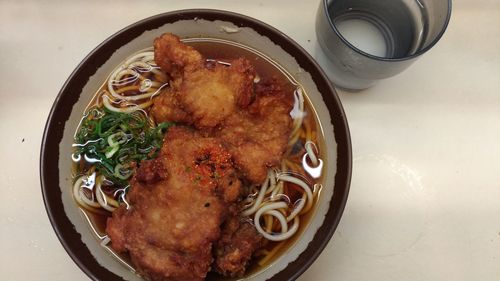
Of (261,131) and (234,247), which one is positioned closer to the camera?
(234,247)

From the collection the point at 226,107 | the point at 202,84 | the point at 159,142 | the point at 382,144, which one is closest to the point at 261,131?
the point at 226,107

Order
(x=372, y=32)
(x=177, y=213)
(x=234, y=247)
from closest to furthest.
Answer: (x=177, y=213) → (x=234, y=247) → (x=372, y=32)

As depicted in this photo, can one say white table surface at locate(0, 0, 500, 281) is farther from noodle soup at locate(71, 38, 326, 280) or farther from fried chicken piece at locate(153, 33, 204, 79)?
fried chicken piece at locate(153, 33, 204, 79)

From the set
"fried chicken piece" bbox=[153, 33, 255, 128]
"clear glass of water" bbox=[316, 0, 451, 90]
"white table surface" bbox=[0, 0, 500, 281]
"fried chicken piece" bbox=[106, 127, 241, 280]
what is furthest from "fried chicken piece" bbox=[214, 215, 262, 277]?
"clear glass of water" bbox=[316, 0, 451, 90]

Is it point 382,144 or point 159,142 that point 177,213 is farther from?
point 382,144

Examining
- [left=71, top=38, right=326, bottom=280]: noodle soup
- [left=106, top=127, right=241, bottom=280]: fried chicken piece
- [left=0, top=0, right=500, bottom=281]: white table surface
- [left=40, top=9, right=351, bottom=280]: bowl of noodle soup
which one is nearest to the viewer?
[left=106, top=127, right=241, bottom=280]: fried chicken piece

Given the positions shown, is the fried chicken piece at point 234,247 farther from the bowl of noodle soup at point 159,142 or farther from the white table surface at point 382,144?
the white table surface at point 382,144
